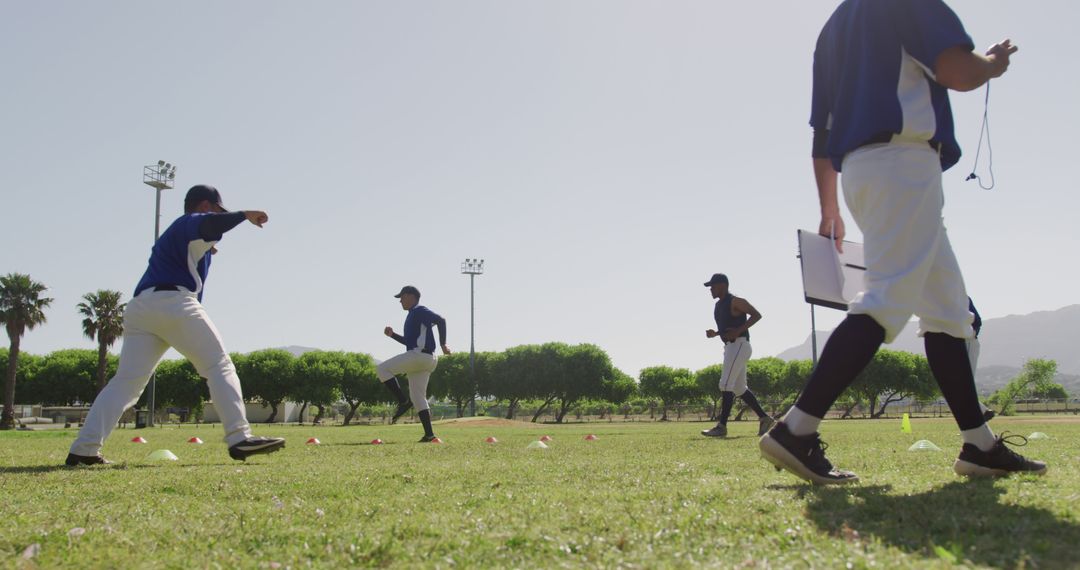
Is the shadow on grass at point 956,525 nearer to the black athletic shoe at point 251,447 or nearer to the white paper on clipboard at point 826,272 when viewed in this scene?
the white paper on clipboard at point 826,272

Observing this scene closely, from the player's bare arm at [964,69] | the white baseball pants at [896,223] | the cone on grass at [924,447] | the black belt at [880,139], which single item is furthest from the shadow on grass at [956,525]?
the cone on grass at [924,447]

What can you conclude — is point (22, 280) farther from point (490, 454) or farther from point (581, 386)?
point (490, 454)

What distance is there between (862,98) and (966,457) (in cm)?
183

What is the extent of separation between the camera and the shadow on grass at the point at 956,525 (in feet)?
6.70

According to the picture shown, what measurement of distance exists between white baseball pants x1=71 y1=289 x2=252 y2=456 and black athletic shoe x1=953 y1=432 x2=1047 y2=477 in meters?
4.83

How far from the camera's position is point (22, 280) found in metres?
60.5

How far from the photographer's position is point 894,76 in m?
3.52

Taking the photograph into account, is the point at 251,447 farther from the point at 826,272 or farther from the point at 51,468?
the point at 826,272

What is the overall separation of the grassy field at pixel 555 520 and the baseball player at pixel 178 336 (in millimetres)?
1234

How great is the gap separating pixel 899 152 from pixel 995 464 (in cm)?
158

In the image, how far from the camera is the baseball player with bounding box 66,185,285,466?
5.87 meters

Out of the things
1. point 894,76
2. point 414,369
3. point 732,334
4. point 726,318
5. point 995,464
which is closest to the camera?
point 894,76

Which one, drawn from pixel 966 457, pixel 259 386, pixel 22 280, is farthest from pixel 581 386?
pixel 966 457

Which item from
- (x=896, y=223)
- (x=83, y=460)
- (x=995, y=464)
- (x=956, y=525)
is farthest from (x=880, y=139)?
(x=83, y=460)
